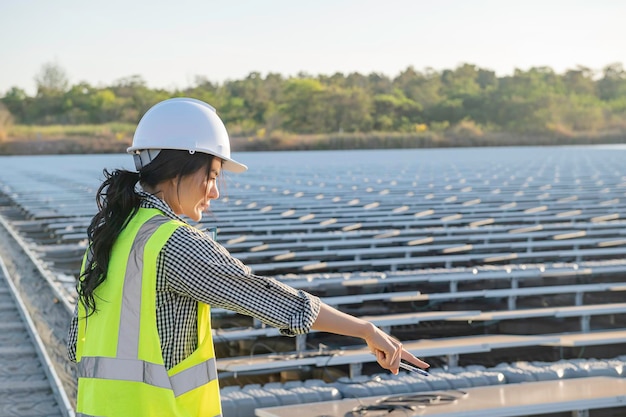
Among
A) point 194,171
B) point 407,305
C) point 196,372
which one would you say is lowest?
point 407,305

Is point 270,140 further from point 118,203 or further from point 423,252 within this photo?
point 118,203

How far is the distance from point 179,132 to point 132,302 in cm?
38

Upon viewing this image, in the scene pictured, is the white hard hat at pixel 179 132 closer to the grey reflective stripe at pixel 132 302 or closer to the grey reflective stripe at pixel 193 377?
the grey reflective stripe at pixel 132 302

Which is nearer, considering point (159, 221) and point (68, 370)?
point (159, 221)

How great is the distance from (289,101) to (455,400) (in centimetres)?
6879

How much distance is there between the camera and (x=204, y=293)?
74.8 inches

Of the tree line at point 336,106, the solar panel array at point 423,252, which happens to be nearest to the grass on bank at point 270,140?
the tree line at point 336,106

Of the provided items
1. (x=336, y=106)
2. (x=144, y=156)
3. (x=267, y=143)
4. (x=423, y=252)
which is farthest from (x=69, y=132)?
(x=144, y=156)

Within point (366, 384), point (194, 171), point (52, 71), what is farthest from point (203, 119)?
point (52, 71)

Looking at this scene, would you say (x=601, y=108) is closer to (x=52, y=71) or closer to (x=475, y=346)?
(x=52, y=71)

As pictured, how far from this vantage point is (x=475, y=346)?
20.0 feet

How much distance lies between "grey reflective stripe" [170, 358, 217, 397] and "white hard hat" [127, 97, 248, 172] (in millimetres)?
447

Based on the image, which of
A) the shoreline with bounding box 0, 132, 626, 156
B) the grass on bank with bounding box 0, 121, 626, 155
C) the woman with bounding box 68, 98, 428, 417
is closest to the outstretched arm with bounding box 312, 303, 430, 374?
the woman with bounding box 68, 98, 428, 417

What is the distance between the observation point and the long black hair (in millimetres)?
1967
